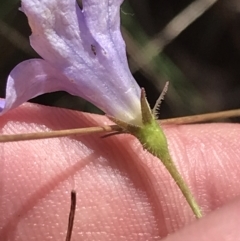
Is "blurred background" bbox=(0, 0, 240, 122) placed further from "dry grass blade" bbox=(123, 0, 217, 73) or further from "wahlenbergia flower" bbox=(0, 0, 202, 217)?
"wahlenbergia flower" bbox=(0, 0, 202, 217)

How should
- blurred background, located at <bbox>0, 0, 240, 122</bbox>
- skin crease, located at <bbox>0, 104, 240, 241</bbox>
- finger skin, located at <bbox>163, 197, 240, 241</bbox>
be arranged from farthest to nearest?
blurred background, located at <bbox>0, 0, 240, 122</bbox> → skin crease, located at <bbox>0, 104, 240, 241</bbox> → finger skin, located at <bbox>163, 197, 240, 241</bbox>

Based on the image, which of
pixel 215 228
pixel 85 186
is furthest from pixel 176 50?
pixel 215 228

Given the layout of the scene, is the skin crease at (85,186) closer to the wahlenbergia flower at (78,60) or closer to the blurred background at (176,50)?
the wahlenbergia flower at (78,60)

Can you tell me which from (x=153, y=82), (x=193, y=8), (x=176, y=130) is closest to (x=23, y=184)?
(x=176, y=130)

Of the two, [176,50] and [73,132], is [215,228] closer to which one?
[73,132]

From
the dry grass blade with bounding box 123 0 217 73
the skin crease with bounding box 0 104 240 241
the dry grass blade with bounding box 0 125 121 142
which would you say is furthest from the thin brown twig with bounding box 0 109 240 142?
A: the dry grass blade with bounding box 123 0 217 73

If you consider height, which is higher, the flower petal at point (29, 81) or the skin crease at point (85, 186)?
the flower petal at point (29, 81)

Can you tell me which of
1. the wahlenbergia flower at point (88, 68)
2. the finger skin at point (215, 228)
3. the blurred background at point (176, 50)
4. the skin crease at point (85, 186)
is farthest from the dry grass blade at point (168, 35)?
the finger skin at point (215, 228)

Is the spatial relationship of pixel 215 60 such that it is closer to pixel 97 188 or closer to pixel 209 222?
pixel 97 188
